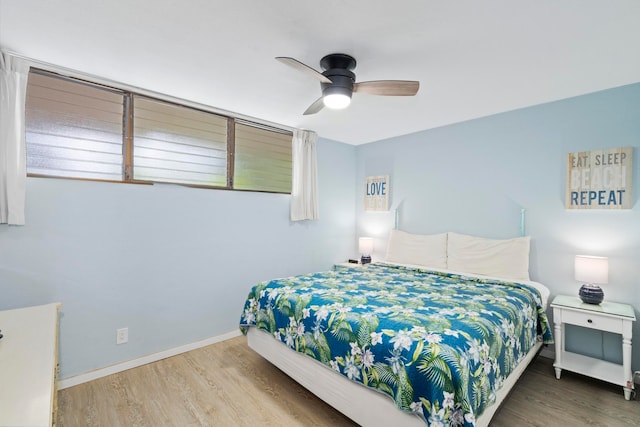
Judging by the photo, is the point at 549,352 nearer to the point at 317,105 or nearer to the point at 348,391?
the point at 348,391

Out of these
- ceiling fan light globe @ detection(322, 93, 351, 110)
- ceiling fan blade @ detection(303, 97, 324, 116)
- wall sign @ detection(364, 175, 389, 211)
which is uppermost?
ceiling fan blade @ detection(303, 97, 324, 116)

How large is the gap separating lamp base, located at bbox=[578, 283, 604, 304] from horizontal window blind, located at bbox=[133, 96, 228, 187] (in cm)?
348

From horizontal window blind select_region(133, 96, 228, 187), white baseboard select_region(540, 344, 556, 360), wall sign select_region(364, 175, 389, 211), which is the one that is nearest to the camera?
horizontal window blind select_region(133, 96, 228, 187)

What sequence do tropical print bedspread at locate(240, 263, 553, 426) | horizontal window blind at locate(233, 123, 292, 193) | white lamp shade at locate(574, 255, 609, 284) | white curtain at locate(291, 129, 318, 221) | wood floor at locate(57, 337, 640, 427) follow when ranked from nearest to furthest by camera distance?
tropical print bedspread at locate(240, 263, 553, 426)
wood floor at locate(57, 337, 640, 427)
white lamp shade at locate(574, 255, 609, 284)
horizontal window blind at locate(233, 123, 292, 193)
white curtain at locate(291, 129, 318, 221)

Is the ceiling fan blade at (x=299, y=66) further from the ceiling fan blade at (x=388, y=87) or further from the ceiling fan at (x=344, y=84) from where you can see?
the ceiling fan blade at (x=388, y=87)

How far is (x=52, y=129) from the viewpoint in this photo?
2.30 metres

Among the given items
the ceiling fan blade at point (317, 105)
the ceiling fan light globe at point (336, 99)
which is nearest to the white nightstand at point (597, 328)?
the ceiling fan light globe at point (336, 99)

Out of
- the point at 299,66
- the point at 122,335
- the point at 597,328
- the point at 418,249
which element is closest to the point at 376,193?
the point at 418,249

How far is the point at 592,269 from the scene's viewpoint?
2.42m

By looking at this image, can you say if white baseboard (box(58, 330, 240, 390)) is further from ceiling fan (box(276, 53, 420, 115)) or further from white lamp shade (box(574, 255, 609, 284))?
white lamp shade (box(574, 255, 609, 284))

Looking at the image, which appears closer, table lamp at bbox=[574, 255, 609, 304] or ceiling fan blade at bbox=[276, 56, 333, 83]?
ceiling fan blade at bbox=[276, 56, 333, 83]

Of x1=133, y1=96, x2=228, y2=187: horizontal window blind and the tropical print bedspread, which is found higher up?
x1=133, y1=96, x2=228, y2=187: horizontal window blind

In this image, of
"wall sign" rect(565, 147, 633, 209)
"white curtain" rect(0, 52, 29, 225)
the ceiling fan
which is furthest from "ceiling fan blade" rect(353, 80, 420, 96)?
"white curtain" rect(0, 52, 29, 225)

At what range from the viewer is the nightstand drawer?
221cm
